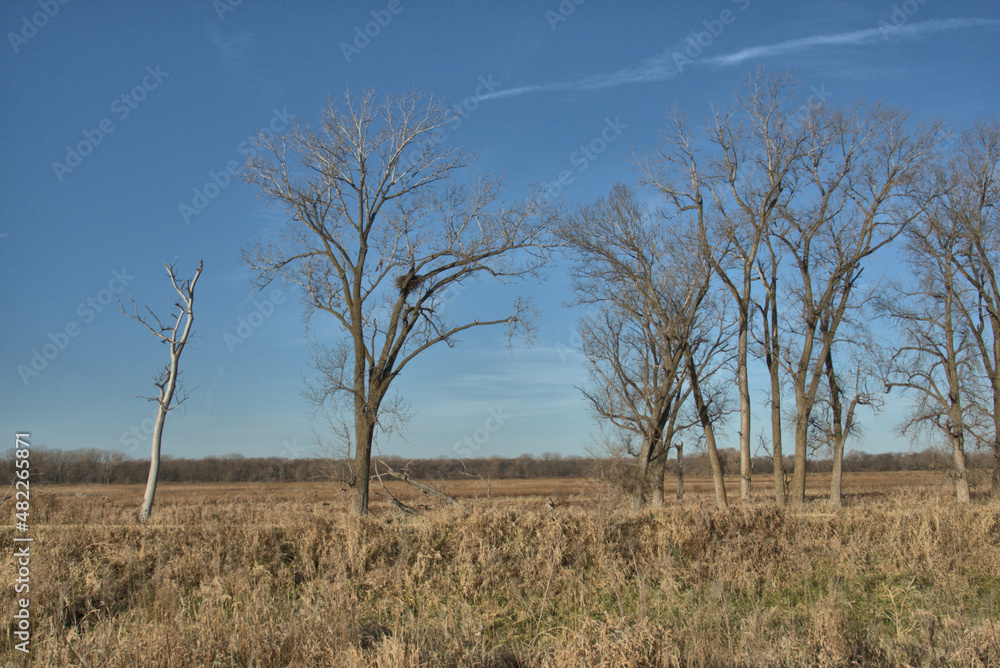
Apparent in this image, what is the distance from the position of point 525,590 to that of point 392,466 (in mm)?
9511

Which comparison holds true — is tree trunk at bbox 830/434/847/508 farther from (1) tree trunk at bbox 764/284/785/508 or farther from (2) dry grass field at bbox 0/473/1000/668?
(2) dry grass field at bbox 0/473/1000/668

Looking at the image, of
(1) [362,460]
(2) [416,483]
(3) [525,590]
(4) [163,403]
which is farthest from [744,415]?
(4) [163,403]

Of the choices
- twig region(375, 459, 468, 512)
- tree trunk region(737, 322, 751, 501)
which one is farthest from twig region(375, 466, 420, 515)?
tree trunk region(737, 322, 751, 501)

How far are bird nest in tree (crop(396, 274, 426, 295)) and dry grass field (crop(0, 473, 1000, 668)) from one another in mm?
8221

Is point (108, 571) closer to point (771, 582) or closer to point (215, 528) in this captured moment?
point (215, 528)

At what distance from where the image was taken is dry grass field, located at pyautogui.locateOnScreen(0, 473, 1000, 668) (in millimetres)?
5223

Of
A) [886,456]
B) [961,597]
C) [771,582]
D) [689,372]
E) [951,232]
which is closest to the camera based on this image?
[961,597]

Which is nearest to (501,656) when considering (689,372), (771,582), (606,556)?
(606,556)

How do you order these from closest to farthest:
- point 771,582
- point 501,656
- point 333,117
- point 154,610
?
1. point 501,656
2. point 154,610
3. point 771,582
4. point 333,117

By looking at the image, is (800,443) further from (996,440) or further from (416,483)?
(416,483)

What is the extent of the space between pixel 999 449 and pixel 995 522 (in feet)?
61.8

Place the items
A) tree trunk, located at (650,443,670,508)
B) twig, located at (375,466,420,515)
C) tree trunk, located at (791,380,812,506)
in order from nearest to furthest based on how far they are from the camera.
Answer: twig, located at (375,466,420,515), tree trunk, located at (791,380,812,506), tree trunk, located at (650,443,670,508)

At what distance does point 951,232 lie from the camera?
1068 inches

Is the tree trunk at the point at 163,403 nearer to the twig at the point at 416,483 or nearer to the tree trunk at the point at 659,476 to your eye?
the twig at the point at 416,483
